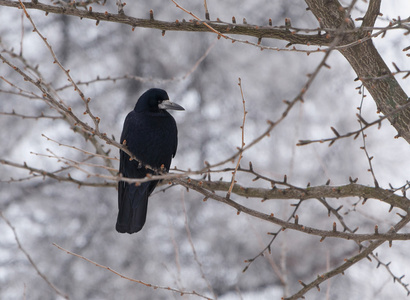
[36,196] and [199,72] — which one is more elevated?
[199,72]

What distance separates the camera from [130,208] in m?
4.26

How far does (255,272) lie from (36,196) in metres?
2.91

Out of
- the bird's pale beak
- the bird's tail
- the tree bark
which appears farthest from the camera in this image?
the bird's pale beak

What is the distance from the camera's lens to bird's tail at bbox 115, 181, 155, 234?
13.9ft

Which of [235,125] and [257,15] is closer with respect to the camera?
[235,125]

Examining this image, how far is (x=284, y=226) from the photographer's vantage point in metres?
2.67

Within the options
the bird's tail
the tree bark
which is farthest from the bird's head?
the tree bark

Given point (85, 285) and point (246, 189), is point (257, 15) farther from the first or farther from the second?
point (246, 189)

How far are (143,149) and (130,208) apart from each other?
18.3 inches

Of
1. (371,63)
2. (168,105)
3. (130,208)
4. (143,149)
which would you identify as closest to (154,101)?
(168,105)

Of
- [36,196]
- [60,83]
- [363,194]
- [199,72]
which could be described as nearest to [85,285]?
[36,196]

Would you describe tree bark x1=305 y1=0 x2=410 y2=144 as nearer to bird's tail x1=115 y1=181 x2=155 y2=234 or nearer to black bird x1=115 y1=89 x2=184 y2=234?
black bird x1=115 y1=89 x2=184 y2=234

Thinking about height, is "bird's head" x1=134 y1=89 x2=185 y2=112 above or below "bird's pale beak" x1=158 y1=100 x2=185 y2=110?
above

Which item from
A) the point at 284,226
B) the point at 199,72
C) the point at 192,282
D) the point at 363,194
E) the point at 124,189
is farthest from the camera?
the point at 199,72
